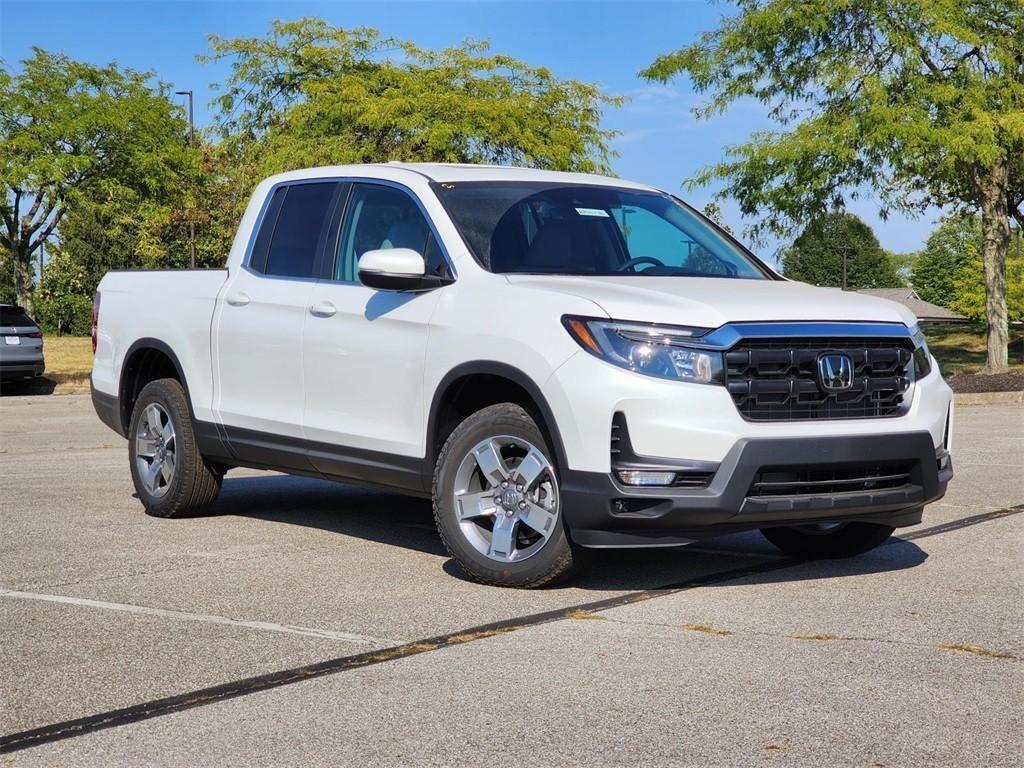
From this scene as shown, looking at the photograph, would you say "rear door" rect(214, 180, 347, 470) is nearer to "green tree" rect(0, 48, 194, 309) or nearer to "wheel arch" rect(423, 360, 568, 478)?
"wheel arch" rect(423, 360, 568, 478)

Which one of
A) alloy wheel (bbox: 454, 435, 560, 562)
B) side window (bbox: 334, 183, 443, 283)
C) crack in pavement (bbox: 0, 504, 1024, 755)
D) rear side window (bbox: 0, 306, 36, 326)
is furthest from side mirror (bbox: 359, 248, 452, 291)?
rear side window (bbox: 0, 306, 36, 326)

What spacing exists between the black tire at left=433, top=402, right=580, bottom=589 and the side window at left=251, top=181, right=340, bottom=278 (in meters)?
1.69

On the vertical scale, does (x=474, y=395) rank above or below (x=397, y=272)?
below

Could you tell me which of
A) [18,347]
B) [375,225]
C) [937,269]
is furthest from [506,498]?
[937,269]

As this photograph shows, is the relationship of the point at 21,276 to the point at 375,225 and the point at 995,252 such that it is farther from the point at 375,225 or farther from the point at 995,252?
the point at 375,225

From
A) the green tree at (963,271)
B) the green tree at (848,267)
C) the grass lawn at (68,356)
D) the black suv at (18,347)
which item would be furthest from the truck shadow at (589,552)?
the green tree at (848,267)

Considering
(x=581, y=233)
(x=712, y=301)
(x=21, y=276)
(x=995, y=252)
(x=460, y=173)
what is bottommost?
(x=712, y=301)

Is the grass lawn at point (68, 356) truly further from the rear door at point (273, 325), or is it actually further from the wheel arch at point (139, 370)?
the rear door at point (273, 325)

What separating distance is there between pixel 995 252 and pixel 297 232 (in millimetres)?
22530

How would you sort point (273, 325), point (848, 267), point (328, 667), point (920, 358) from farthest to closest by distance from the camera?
1. point (848, 267)
2. point (273, 325)
3. point (920, 358)
4. point (328, 667)

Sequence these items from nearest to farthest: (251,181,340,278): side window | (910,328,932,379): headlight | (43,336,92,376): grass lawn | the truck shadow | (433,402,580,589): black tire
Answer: (433,402,580,589): black tire
(910,328,932,379): headlight
the truck shadow
(251,181,340,278): side window
(43,336,92,376): grass lawn

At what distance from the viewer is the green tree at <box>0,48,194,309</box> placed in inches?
1529

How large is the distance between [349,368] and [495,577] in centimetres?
150

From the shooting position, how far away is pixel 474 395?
706 cm
